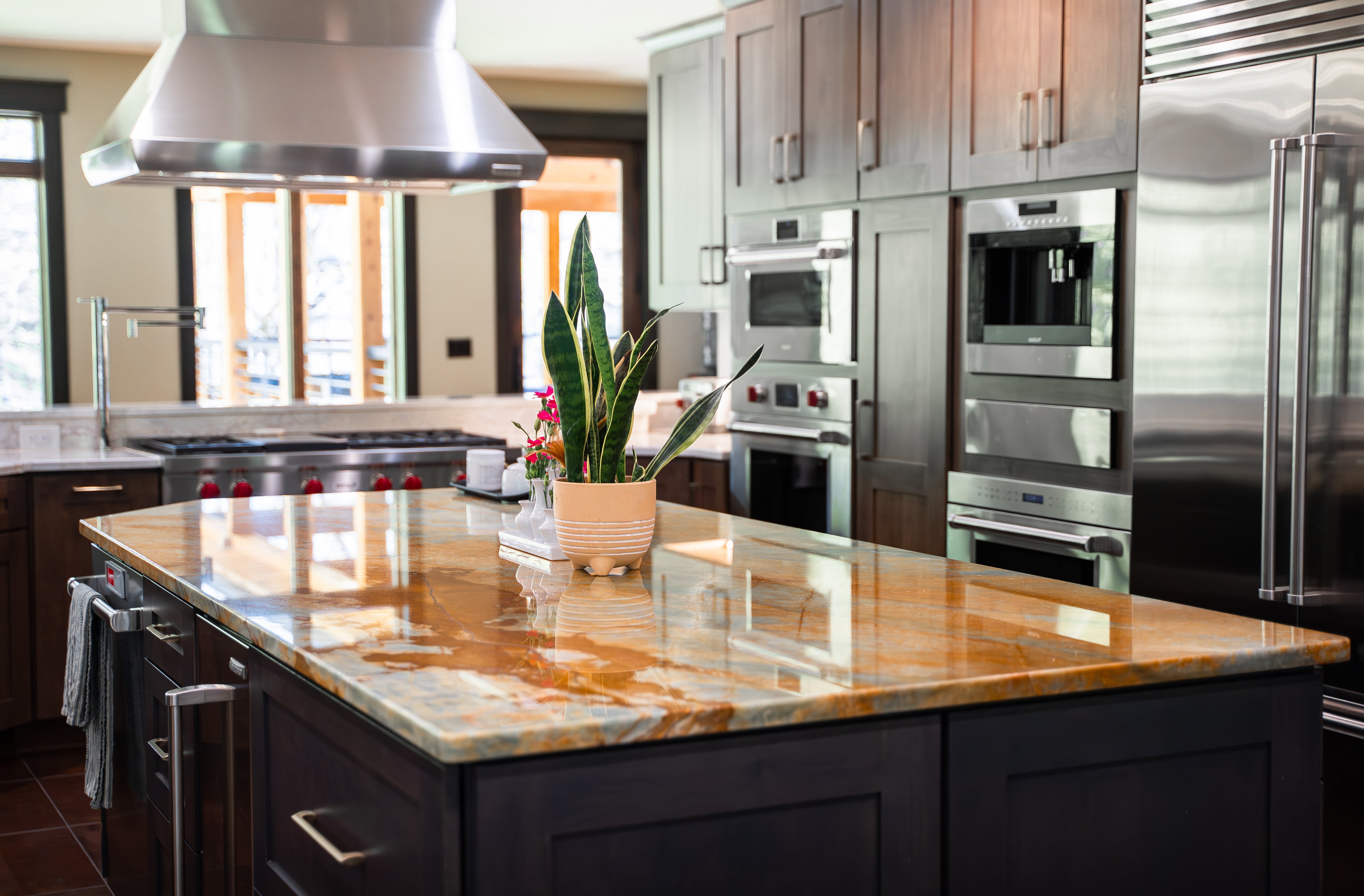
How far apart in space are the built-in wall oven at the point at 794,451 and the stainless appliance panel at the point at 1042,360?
60 cm

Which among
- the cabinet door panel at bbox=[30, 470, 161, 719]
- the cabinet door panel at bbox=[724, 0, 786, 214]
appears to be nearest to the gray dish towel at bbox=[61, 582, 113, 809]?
the cabinet door panel at bbox=[30, 470, 161, 719]

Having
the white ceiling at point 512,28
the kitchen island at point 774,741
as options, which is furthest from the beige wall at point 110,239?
the kitchen island at point 774,741

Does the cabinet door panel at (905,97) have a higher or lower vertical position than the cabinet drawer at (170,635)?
higher

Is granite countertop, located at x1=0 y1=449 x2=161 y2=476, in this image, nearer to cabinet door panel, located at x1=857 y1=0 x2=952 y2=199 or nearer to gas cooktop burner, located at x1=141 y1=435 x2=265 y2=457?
gas cooktop burner, located at x1=141 y1=435 x2=265 y2=457

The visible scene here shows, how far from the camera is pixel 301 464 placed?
15.4 feet

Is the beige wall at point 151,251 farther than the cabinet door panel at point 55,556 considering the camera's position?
Yes

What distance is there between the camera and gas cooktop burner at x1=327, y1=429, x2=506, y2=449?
4922mm

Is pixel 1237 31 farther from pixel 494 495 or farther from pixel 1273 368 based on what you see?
pixel 494 495

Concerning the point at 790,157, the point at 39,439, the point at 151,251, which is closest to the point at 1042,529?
the point at 790,157

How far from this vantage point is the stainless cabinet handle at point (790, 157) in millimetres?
4336

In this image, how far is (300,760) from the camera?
1690 millimetres

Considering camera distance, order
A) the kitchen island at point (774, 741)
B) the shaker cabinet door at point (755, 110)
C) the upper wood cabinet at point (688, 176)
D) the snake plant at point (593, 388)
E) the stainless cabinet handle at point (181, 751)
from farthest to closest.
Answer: the upper wood cabinet at point (688, 176) < the shaker cabinet door at point (755, 110) < the snake plant at point (593, 388) < the stainless cabinet handle at point (181, 751) < the kitchen island at point (774, 741)

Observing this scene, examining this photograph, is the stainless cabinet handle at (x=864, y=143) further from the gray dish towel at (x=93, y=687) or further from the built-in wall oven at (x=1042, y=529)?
the gray dish towel at (x=93, y=687)

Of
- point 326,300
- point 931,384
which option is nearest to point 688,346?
point 326,300
